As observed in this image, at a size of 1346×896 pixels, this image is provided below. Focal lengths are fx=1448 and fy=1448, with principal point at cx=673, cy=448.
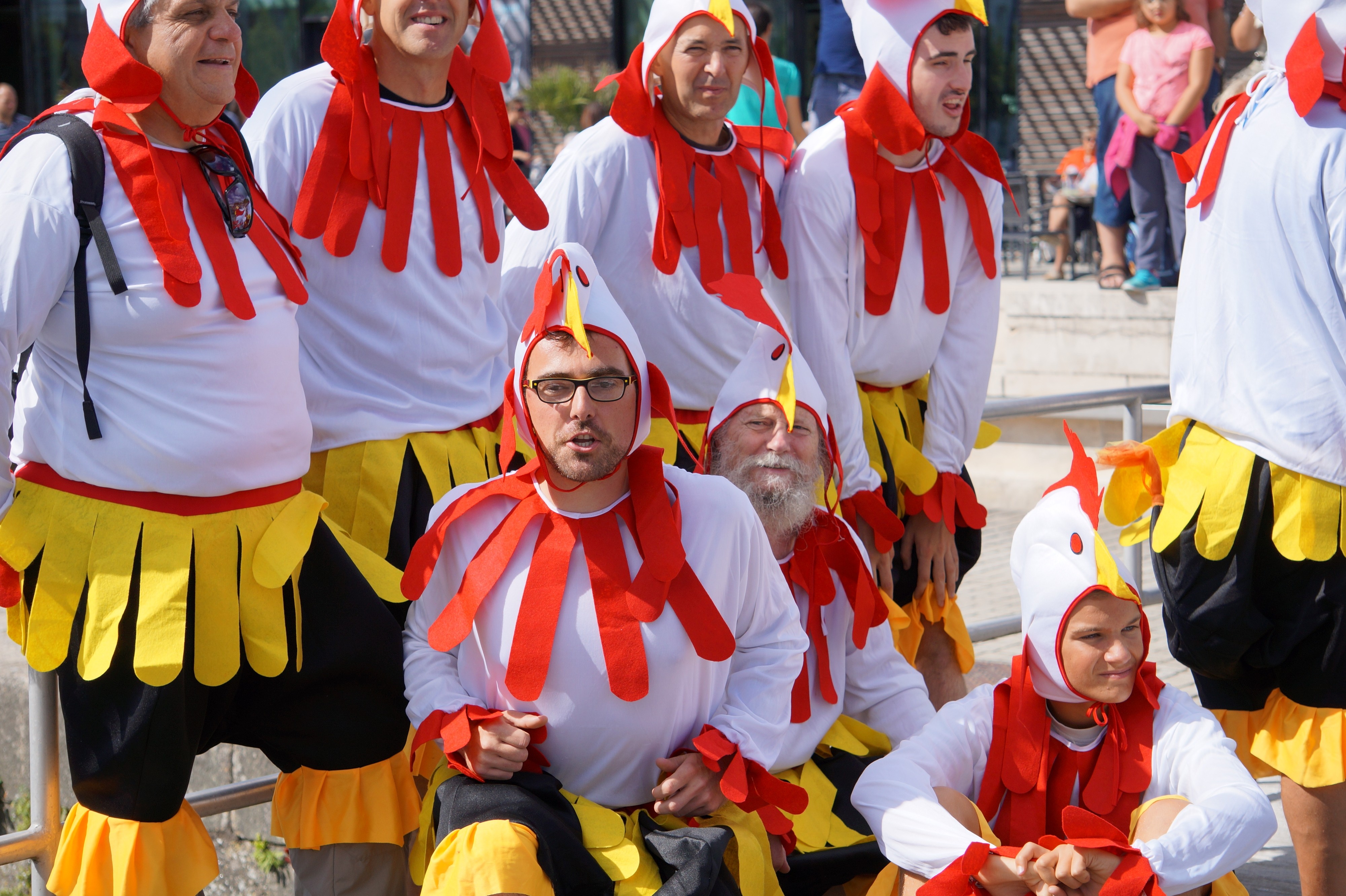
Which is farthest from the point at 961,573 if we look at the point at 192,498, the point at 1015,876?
the point at 192,498

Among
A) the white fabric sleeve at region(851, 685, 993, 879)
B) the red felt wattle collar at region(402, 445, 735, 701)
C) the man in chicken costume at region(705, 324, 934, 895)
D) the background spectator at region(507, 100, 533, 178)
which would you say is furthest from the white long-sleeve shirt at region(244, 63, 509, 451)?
the background spectator at region(507, 100, 533, 178)

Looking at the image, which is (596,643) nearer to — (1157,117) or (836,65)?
(836,65)

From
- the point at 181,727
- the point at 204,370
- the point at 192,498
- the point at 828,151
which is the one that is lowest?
the point at 181,727

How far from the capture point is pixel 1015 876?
242cm

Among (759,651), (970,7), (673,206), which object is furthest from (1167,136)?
(759,651)

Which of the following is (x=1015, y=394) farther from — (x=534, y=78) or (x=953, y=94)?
(x=534, y=78)

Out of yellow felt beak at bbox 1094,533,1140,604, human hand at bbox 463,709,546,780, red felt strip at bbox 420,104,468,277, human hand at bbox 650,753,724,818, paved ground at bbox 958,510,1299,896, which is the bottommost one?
paved ground at bbox 958,510,1299,896

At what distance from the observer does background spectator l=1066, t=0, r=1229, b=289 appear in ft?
24.5

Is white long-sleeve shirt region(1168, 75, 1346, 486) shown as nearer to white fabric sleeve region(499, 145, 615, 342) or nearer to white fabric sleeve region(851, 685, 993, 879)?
white fabric sleeve region(851, 685, 993, 879)

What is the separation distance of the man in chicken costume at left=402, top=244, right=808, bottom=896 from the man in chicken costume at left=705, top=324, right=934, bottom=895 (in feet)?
1.20

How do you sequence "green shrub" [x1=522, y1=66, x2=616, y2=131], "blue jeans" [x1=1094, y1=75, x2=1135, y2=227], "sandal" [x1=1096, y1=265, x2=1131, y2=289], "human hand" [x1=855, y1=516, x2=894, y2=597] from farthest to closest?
"green shrub" [x1=522, y1=66, x2=616, y2=131], "sandal" [x1=1096, y1=265, x2=1131, y2=289], "blue jeans" [x1=1094, y1=75, x2=1135, y2=227], "human hand" [x1=855, y1=516, x2=894, y2=597]

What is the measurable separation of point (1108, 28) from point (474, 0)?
5.41 meters

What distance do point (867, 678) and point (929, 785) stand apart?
0.55 meters

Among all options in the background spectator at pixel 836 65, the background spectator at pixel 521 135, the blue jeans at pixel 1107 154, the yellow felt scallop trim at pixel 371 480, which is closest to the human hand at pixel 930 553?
the yellow felt scallop trim at pixel 371 480
